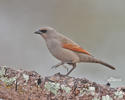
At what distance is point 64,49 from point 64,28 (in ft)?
4.82

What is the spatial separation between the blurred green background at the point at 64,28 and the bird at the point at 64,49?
0.86 meters

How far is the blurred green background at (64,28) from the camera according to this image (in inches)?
297

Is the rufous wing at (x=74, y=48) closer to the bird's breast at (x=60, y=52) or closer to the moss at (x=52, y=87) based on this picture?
the bird's breast at (x=60, y=52)

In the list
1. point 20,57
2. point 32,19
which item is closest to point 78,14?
point 32,19

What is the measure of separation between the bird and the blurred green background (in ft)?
2.81

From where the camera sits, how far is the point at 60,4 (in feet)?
26.0

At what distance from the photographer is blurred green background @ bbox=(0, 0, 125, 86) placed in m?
7.55

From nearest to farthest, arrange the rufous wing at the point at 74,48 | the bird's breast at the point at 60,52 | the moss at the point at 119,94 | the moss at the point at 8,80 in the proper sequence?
the moss at the point at 119,94
the moss at the point at 8,80
the bird's breast at the point at 60,52
the rufous wing at the point at 74,48

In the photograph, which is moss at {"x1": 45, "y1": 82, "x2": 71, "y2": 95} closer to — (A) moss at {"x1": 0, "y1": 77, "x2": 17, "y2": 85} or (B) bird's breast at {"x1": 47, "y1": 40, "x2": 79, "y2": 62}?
(A) moss at {"x1": 0, "y1": 77, "x2": 17, "y2": 85}

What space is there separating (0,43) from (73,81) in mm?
3721

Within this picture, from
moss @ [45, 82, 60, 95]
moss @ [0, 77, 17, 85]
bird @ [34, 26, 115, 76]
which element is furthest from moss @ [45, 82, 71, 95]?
bird @ [34, 26, 115, 76]

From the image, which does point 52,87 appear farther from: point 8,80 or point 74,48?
point 74,48

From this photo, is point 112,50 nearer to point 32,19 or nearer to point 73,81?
point 32,19

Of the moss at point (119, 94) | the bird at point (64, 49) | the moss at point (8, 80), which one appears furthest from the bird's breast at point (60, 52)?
the moss at point (119, 94)
